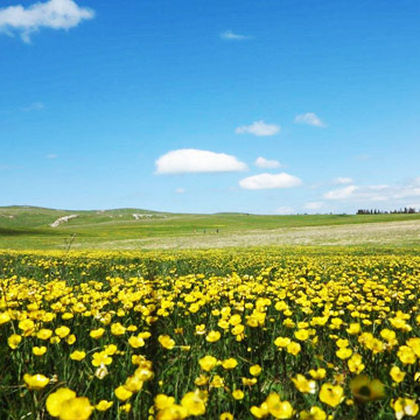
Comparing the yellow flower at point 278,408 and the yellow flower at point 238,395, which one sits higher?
the yellow flower at point 278,408

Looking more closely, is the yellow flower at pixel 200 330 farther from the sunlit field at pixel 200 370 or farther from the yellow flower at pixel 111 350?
the yellow flower at pixel 111 350

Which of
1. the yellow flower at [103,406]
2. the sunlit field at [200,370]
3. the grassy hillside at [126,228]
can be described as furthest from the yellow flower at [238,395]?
the grassy hillside at [126,228]

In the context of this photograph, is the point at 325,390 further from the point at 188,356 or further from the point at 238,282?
the point at 238,282

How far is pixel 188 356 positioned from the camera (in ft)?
9.72

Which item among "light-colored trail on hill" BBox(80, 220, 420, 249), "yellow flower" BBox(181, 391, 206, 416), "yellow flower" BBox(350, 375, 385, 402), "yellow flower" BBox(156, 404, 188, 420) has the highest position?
"yellow flower" BBox(350, 375, 385, 402)

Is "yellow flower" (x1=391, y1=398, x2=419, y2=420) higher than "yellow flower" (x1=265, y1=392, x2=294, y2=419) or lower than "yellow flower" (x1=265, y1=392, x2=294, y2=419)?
lower

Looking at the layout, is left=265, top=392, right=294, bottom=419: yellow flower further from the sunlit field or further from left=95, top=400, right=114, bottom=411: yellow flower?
left=95, top=400, right=114, bottom=411: yellow flower

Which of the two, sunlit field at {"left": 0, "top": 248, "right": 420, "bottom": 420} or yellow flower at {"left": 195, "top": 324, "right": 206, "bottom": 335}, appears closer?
sunlit field at {"left": 0, "top": 248, "right": 420, "bottom": 420}

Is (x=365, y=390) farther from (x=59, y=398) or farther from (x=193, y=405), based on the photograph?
(x=59, y=398)

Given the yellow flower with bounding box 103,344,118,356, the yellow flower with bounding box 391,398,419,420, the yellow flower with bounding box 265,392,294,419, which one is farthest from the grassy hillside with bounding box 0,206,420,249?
the yellow flower with bounding box 391,398,419,420

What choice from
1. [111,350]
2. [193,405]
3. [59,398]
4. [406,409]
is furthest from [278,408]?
[111,350]

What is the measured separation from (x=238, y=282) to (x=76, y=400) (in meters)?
4.41

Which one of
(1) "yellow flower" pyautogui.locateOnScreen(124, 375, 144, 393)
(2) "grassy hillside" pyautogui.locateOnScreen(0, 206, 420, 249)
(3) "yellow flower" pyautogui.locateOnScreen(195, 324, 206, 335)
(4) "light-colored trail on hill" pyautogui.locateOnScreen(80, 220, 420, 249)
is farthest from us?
(2) "grassy hillside" pyautogui.locateOnScreen(0, 206, 420, 249)

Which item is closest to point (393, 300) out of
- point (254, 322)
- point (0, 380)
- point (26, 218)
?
point (254, 322)
